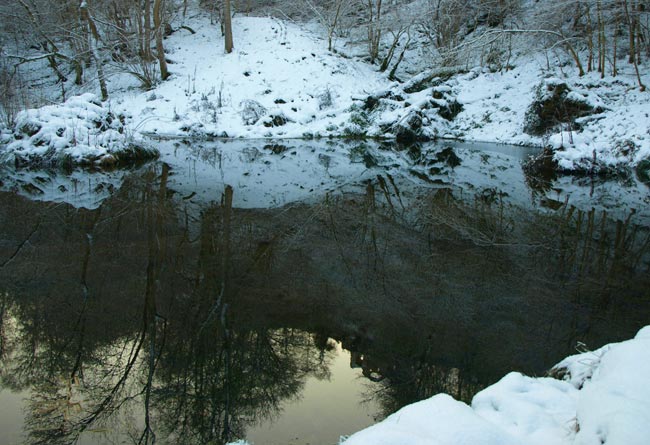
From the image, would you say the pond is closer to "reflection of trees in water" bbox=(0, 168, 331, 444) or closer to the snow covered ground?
"reflection of trees in water" bbox=(0, 168, 331, 444)

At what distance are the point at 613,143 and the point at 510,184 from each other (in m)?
4.57

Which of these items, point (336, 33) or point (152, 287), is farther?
point (336, 33)

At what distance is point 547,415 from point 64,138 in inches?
491

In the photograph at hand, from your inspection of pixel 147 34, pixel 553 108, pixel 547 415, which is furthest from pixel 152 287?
pixel 147 34

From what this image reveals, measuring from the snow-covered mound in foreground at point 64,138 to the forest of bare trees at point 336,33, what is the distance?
27.8 ft

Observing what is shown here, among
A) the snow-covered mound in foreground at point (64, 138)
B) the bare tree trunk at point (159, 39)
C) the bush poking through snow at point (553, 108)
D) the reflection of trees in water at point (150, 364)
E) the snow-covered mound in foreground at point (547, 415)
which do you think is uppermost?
the bare tree trunk at point (159, 39)

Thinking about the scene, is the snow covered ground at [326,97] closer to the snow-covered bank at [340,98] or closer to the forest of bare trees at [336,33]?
the snow-covered bank at [340,98]

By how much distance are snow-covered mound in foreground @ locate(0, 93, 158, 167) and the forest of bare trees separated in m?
8.48

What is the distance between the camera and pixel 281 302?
447 centimetres

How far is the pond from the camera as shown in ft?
9.88

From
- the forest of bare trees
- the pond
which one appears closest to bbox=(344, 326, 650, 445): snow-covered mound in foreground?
the pond

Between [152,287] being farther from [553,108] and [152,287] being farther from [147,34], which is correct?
[147,34]

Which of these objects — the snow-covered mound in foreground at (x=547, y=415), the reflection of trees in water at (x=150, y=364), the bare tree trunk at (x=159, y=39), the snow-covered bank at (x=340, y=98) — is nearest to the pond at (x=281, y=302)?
the reflection of trees in water at (x=150, y=364)

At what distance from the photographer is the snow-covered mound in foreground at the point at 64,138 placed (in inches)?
459
